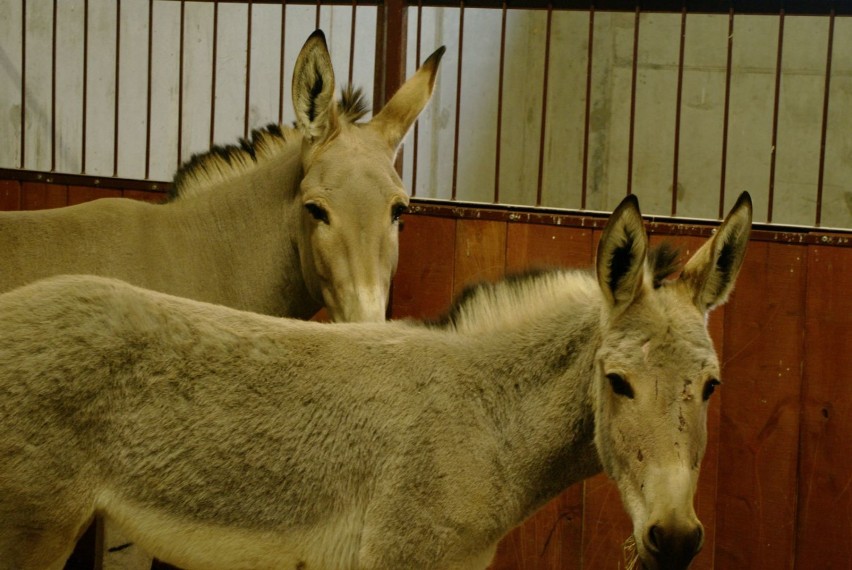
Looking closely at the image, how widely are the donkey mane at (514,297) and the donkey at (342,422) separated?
7 centimetres

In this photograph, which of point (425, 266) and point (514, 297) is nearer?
point (514, 297)

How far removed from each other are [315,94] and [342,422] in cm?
176

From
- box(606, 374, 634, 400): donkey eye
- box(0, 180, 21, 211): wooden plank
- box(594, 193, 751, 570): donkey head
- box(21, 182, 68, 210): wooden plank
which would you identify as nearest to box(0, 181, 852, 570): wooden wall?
box(594, 193, 751, 570): donkey head

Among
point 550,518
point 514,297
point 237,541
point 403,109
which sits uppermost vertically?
point 403,109

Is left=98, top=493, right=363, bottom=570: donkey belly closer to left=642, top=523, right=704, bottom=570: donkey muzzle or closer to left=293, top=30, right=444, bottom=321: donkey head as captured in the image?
left=642, top=523, right=704, bottom=570: donkey muzzle

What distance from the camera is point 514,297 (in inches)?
129

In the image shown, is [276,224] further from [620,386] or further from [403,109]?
[620,386]

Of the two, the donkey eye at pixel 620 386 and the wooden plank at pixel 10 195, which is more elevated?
the wooden plank at pixel 10 195

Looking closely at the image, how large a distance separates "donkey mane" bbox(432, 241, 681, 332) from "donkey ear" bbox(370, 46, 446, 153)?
51.1 inches

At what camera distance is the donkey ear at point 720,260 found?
2967 millimetres

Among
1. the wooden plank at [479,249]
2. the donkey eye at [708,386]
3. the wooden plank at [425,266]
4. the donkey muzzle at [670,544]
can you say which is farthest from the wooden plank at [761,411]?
the donkey muzzle at [670,544]

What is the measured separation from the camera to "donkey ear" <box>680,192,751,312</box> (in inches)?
117

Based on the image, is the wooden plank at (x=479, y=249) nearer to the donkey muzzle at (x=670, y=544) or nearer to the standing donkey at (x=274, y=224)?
the standing donkey at (x=274, y=224)

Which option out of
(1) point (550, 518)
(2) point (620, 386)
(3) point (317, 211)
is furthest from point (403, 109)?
(1) point (550, 518)
